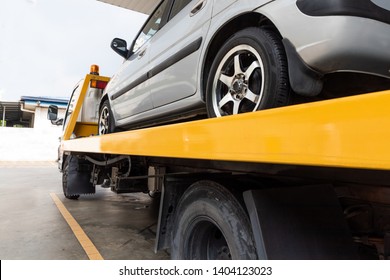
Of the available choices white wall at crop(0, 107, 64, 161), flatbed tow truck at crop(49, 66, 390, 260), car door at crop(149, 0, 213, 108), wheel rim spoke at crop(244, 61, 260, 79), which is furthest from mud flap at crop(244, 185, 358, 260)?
white wall at crop(0, 107, 64, 161)

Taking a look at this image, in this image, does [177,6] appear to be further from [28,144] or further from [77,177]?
[28,144]

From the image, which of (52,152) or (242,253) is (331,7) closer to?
(242,253)

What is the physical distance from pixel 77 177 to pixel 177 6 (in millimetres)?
3613

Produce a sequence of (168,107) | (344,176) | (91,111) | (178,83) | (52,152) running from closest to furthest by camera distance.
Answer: (344,176), (178,83), (168,107), (91,111), (52,152)

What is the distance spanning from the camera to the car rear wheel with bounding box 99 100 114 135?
4480 mm

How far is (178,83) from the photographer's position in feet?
9.02

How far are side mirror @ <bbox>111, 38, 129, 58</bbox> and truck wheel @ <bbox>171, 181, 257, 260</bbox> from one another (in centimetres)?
285

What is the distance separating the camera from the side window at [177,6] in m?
3.09

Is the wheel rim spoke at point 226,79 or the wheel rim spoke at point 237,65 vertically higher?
the wheel rim spoke at point 237,65

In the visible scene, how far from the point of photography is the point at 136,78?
140 inches

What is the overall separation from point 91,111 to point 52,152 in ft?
Result: 51.4

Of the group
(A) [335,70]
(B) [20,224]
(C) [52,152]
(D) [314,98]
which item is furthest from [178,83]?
(C) [52,152]

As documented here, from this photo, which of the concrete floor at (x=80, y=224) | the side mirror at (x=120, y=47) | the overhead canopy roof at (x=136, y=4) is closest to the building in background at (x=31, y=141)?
the overhead canopy roof at (x=136, y=4)

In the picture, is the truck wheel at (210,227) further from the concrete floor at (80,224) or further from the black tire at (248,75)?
the concrete floor at (80,224)
